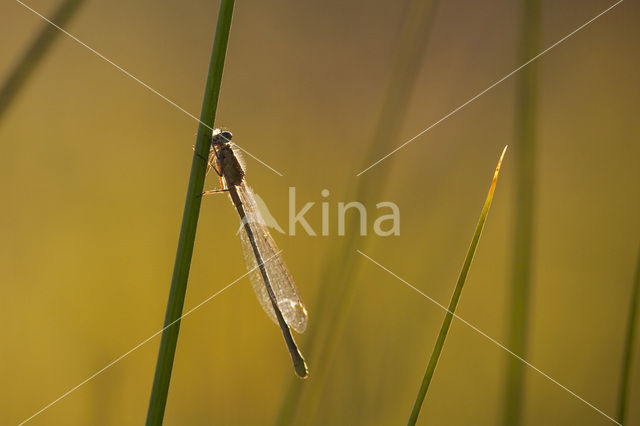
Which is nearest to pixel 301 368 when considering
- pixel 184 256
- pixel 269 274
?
pixel 269 274

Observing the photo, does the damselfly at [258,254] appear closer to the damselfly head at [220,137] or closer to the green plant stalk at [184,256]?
the damselfly head at [220,137]

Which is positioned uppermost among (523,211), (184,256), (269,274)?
(523,211)

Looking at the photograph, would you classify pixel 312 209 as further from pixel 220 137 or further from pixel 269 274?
pixel 220 137

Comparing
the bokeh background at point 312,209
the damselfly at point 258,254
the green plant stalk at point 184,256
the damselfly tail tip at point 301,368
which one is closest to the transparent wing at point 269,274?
the damselfly at point 258,254

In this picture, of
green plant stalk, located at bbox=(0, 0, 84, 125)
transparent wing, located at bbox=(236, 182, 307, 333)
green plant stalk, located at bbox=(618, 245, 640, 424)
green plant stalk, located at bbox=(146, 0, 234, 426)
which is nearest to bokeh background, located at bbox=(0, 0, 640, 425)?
transparent wing, located at bbox=(236, 182, 307, 333)

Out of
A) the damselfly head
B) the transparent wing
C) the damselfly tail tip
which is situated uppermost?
the damselfly head

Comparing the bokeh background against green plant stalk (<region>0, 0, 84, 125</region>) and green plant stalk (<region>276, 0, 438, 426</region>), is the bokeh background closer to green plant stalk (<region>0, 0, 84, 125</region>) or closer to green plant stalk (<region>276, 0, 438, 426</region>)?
green plant stalk (<region>276, 0, 438, 426</region>)
